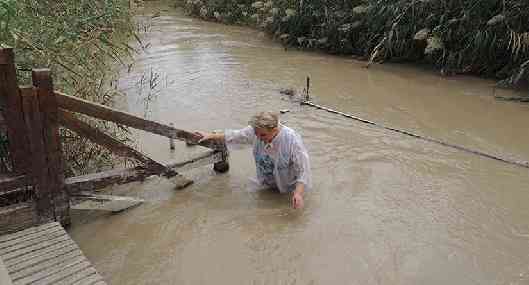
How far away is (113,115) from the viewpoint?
4.59 meters

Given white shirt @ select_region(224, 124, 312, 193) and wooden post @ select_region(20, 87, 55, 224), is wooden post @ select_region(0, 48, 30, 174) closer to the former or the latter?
wooden post @ select_region(20, 87, 55, 224)

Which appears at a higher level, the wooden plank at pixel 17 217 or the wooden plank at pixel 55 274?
the wooden plank at pixel 17 217

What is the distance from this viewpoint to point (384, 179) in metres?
6.28

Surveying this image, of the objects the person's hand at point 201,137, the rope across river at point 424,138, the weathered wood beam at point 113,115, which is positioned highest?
the weathered wood beam at point 113,115

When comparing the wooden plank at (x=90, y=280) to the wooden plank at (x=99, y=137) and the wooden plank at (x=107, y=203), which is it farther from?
the wooden plank at (x=99, y=137)

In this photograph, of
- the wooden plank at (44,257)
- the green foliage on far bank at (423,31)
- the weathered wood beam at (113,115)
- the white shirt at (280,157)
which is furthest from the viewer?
the green foliage on far bank at (423,31)

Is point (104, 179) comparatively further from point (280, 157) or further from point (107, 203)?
point (280, 157)

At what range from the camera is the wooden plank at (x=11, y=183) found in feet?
13.6

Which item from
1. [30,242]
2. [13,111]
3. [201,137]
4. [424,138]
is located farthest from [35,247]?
[424,138]

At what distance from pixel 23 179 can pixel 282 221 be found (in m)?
2.40

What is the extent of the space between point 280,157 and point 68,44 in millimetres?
3060

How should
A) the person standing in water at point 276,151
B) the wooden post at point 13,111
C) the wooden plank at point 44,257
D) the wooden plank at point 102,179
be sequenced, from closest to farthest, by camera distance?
1. the wooden plank at point 44,257
2. the wooden post at point 13,111
3. the wooden plank at point 102,179
4. the person standing in water at point 276,151

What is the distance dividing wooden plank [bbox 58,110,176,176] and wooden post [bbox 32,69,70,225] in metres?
0.16

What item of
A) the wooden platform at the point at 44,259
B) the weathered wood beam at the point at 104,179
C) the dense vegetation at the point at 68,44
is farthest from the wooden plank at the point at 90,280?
the dense vegetation at the point at 68,44
